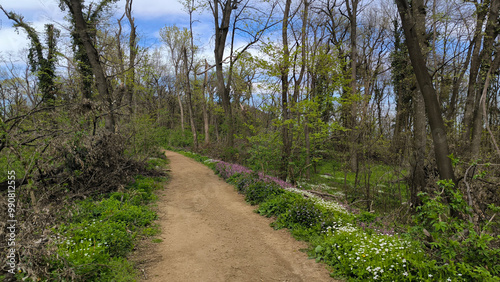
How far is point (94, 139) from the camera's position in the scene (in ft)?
25.1

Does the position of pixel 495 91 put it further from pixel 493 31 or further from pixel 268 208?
pixel 268 208

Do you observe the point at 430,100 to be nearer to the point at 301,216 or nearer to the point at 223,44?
the point at 301,216

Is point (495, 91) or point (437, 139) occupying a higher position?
point (495, 91)

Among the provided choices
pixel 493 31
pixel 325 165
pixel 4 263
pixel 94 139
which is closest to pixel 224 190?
pixel 94 139

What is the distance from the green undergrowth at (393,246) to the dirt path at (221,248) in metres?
0.37

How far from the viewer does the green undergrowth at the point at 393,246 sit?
10.9ft

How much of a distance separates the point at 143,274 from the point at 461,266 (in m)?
4.41

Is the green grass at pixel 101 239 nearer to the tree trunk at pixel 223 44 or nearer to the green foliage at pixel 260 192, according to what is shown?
the green foliage at pixel 260 192

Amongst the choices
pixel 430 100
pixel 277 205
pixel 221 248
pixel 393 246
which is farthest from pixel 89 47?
pixel 393 246

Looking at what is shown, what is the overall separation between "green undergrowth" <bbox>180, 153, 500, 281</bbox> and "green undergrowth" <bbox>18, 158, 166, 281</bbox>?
10.5 feet

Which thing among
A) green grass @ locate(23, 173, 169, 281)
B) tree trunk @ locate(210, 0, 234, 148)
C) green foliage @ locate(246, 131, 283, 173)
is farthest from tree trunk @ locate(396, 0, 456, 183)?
tree trunk @ locate(210, 0, 234, 148)

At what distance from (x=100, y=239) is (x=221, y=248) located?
2.14m

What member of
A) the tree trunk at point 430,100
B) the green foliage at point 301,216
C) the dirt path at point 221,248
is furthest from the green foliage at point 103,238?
the tree trunk at point 430,100

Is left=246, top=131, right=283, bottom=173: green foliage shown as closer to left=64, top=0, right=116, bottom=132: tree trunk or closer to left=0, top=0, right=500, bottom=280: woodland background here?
left=0, top=0, right=500, bottom=280: woodland background
